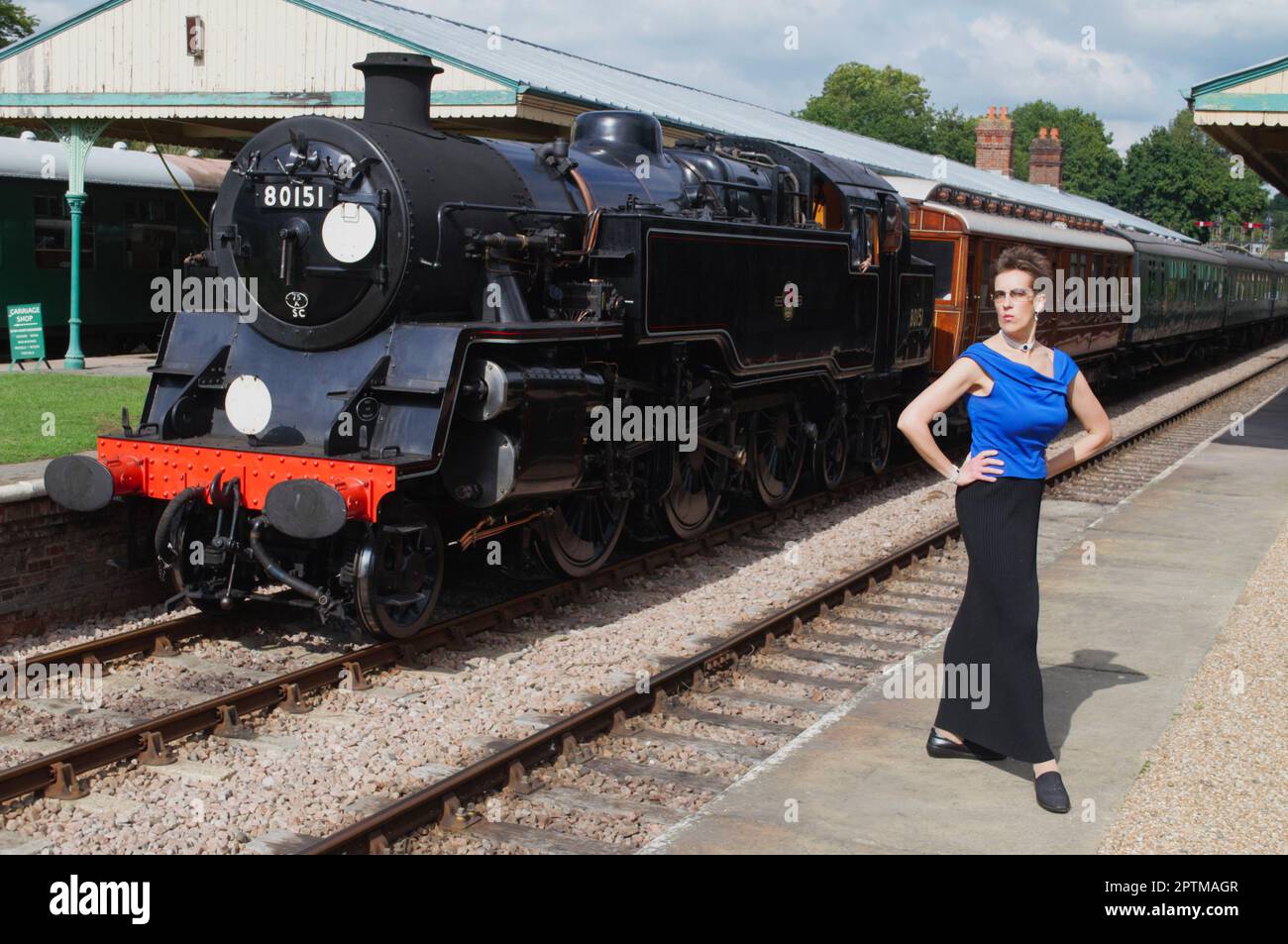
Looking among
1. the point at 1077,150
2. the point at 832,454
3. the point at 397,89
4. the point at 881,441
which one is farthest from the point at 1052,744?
the point at 1077,150

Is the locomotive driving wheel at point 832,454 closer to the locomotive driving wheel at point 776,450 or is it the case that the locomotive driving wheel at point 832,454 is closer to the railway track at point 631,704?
the locomotive driving wheel at point 776,450

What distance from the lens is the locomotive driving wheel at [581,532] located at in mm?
8055

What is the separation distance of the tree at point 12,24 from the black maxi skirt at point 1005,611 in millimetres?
44285

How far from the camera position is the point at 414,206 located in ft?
23.1

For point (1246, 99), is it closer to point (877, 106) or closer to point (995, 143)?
point (995, 143)

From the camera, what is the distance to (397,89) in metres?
7.63

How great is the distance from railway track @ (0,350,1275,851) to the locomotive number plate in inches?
93.1

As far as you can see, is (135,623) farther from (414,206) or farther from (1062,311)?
(1062,311)

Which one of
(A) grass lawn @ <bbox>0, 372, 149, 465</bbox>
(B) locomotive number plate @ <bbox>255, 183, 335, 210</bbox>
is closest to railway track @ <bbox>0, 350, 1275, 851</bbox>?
(B) locomotive number plate @ <bbox>255, 183, 335, 210</bbox>

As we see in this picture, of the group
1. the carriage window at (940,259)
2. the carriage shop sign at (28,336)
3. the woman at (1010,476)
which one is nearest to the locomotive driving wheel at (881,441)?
the carriage window at (940,259)

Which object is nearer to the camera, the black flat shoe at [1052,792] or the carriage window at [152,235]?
the black flat shoe at [1052,792]

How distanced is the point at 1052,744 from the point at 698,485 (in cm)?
465

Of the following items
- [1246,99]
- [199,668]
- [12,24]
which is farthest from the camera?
[12,24]

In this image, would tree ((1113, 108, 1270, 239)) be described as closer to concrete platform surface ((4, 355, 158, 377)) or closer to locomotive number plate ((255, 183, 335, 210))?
concrete platform surface ((4, 355, 158, 377))
